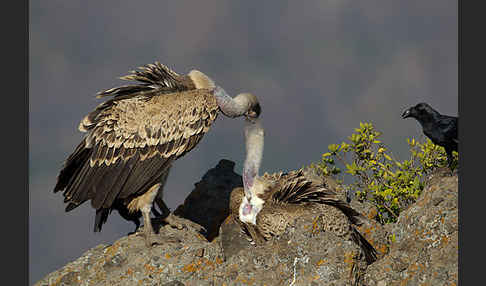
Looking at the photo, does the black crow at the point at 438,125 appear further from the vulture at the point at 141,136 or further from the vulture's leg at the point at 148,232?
the vulture's leg at the point at 148,232

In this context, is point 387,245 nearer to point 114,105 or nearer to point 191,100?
point 191,100

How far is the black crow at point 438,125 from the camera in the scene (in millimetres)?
10484

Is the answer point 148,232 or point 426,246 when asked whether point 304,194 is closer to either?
point 426,246

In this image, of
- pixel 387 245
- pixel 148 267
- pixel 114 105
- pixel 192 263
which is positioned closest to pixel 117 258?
pixel 148 267

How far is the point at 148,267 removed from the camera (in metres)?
9.48

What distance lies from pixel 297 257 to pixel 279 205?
8.44 ft

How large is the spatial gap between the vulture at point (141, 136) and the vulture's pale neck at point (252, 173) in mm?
326

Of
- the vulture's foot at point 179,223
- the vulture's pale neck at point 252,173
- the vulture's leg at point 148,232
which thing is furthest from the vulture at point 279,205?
the vulture's leg at point 148,232

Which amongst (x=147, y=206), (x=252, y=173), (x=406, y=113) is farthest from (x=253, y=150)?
(x=406, y=113)

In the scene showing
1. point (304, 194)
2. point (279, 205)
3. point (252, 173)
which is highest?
point (252, 173)

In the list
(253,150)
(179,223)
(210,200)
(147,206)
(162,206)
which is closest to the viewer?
(147,206)

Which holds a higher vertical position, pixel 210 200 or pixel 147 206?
pixel 210 200

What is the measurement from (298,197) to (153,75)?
338cm

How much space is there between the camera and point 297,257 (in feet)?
26.3
